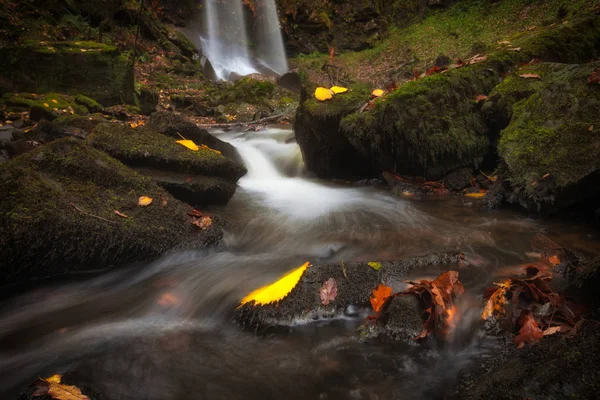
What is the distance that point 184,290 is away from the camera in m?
3.02

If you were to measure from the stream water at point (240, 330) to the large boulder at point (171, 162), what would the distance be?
54 cm

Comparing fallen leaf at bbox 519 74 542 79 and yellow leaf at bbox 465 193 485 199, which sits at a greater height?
fallen leaf at bbox 519 74 542 79

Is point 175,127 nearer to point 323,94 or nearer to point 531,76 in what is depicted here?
point 323,94

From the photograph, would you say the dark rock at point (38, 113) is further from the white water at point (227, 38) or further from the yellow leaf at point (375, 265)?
the white water at point (227, 38)

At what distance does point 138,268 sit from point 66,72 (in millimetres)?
7839

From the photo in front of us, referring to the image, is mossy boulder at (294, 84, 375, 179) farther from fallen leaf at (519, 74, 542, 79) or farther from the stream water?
fallen leaf at (519, 74, 542, 79)

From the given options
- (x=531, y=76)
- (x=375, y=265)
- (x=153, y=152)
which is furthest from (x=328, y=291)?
(x=531, y=76)

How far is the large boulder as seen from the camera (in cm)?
A: 428

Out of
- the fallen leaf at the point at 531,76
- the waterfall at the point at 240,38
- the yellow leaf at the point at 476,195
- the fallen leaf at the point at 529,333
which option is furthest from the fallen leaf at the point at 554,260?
the waterfall at the point at 240,38

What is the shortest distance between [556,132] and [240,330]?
4.33 meters

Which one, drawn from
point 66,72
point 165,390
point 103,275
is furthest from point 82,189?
point 66,72

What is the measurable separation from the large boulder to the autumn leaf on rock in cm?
253

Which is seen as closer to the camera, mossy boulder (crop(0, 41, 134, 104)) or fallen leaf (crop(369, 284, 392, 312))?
fallen leaf (crop(369, 284, 392, 312))

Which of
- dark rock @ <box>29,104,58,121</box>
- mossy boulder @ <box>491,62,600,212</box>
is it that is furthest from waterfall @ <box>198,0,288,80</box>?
mossy boulder @ <box>491,62,600,212</box>
